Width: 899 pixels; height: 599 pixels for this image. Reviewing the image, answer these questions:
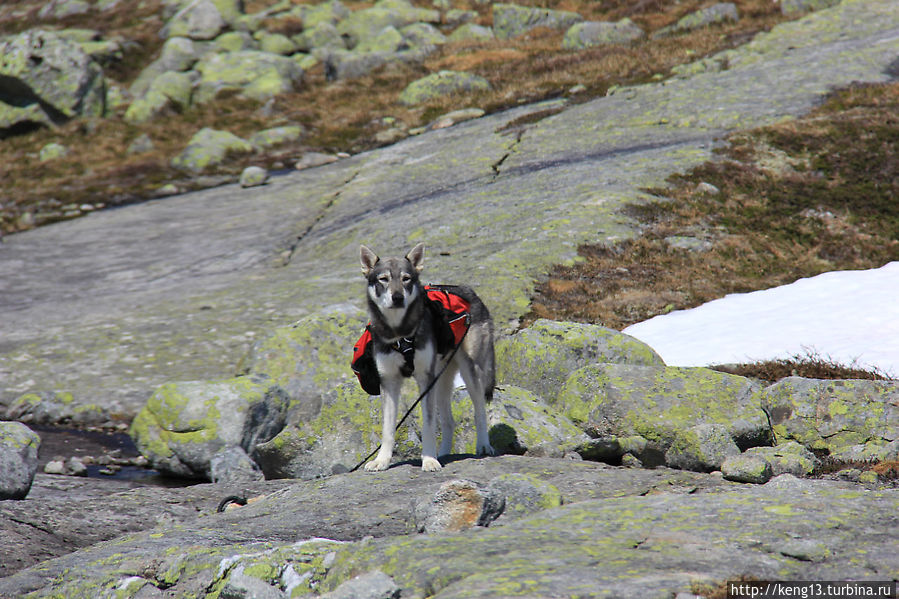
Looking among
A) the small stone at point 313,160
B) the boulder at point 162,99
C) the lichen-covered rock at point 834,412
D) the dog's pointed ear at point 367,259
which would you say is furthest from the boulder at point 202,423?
the boulder at point 162,99

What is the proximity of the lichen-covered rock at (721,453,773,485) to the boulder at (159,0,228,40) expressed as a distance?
63364 millimetres

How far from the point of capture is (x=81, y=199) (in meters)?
39.6

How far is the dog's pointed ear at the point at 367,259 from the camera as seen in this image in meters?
10.1

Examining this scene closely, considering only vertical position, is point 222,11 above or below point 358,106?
above

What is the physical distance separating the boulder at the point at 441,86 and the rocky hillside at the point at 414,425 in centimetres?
1221

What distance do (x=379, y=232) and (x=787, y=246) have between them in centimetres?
1291

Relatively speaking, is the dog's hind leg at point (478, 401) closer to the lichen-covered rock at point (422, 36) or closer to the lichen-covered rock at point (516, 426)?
the lichen-covered rock at point (516, 426)

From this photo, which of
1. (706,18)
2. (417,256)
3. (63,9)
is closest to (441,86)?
(706,18)

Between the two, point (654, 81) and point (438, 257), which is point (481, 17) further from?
point (438, 257)

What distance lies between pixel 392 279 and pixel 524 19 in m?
53.0

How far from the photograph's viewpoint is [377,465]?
391 inches

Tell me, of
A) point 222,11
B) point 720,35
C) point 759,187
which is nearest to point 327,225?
point 759,187

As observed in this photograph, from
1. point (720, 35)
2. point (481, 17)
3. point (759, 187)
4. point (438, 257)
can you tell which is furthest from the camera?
point (481, 17)

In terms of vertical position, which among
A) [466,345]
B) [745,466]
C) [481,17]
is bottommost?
[745,466]
